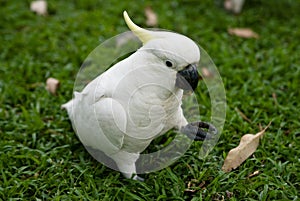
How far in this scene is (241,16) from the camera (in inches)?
156

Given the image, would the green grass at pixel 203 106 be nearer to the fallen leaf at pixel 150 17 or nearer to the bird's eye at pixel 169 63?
the fallen leaf at pixel 150 17

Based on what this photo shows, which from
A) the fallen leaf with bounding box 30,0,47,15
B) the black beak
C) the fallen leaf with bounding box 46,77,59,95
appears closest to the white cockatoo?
the black beak

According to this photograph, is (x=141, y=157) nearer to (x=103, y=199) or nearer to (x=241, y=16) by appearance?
(x=103, y=199)

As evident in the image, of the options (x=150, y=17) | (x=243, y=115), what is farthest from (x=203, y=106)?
(x=150, y=17)

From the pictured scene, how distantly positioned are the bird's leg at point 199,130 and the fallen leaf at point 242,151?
5.9 inches

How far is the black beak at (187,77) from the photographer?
194cm

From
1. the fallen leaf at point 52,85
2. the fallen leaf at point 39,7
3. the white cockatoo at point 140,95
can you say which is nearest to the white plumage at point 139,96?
the white cockatoo at point 140,95

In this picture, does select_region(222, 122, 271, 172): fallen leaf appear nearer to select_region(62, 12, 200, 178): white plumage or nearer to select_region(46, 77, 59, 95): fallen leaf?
select_region(62, 12, 200, 178): white plumage

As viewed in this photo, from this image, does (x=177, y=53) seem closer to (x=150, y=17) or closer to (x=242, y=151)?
(x=242, y=151)

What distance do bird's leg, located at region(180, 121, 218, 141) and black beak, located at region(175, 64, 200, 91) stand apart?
0.37 m

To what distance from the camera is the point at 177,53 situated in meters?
1.90

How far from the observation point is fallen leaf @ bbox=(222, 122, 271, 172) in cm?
235

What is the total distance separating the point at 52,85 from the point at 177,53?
1.38m

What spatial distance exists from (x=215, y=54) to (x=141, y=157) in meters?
1.28
